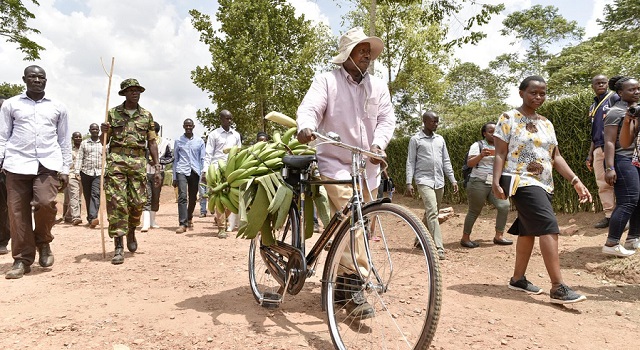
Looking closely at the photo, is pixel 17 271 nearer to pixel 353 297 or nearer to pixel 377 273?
pixel 353 297

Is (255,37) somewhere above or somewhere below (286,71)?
above

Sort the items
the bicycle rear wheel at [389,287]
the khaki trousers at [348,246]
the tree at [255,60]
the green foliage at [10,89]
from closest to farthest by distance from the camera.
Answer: the bicycle rear wheel at [389,287]
the khaki trousers at [348,246]
the tree at [255,60]
the green foliage at [10,89]

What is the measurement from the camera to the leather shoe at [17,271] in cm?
522

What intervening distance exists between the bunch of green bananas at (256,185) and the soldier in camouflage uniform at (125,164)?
8.30 ft

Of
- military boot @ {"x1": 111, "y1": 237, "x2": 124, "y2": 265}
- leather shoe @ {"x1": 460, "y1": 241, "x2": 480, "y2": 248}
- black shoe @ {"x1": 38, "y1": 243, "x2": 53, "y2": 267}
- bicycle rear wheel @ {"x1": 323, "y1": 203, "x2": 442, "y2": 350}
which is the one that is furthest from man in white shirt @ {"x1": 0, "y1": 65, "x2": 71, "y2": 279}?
leather shoe @ {"x1": 460, "y1": 241, "x2": 480, "y2": 248}

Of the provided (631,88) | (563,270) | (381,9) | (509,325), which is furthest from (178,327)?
(381,9)

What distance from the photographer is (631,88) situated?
5340 mm

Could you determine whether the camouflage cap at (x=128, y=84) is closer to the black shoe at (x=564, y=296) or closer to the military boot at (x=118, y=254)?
the military boot at (x=118, y=254)

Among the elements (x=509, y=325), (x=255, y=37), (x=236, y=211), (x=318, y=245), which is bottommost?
(x=509, y=325)

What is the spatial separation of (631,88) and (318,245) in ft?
14.2

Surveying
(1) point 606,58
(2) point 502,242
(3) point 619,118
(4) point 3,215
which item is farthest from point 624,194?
(1) point 606,58

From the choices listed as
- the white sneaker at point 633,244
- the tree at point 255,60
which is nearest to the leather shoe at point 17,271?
the white sneaker at point 633,244

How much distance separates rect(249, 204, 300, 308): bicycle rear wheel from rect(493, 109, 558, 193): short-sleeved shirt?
→ 90.5 inches

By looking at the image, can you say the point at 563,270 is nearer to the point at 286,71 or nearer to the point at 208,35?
the point at 286,71
